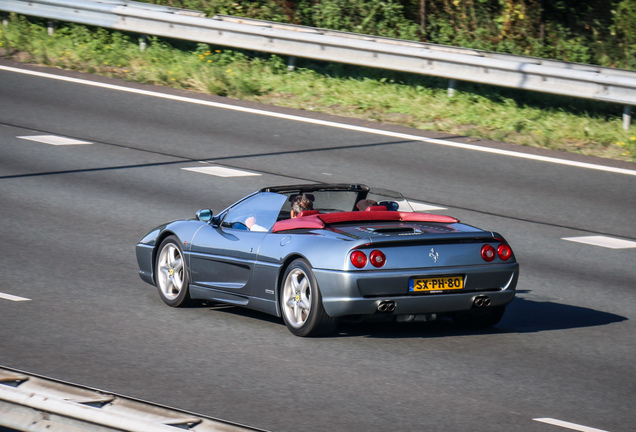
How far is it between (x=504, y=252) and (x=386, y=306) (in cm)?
106

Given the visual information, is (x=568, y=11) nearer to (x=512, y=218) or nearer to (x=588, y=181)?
(x=588, y=181)

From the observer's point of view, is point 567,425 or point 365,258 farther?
point 365,258

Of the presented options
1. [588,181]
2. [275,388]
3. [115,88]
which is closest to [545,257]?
[588,181]

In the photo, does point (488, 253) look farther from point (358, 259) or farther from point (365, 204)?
point (365, 204)

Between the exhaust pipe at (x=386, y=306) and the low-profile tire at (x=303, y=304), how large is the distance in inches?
14.8

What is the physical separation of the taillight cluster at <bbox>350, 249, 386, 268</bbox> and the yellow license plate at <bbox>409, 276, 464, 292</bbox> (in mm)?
265

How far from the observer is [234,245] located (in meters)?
8.57

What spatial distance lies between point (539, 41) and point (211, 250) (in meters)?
14.8

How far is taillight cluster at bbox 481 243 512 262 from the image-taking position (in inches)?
307

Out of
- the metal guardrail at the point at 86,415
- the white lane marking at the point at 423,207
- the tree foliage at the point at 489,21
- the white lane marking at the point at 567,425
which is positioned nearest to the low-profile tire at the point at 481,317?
the white lane marking at the point at 567,425

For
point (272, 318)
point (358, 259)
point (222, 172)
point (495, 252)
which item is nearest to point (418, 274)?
point (358, 259)

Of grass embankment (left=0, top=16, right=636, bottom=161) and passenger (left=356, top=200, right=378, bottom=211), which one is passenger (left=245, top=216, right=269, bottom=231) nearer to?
passenger (left=356, top=200, right=378, bottom=211)

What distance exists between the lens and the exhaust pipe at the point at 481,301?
7715 mm

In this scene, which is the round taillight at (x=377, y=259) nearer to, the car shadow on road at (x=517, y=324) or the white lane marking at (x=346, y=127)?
the car shadow on road at (x=517, y=324)
